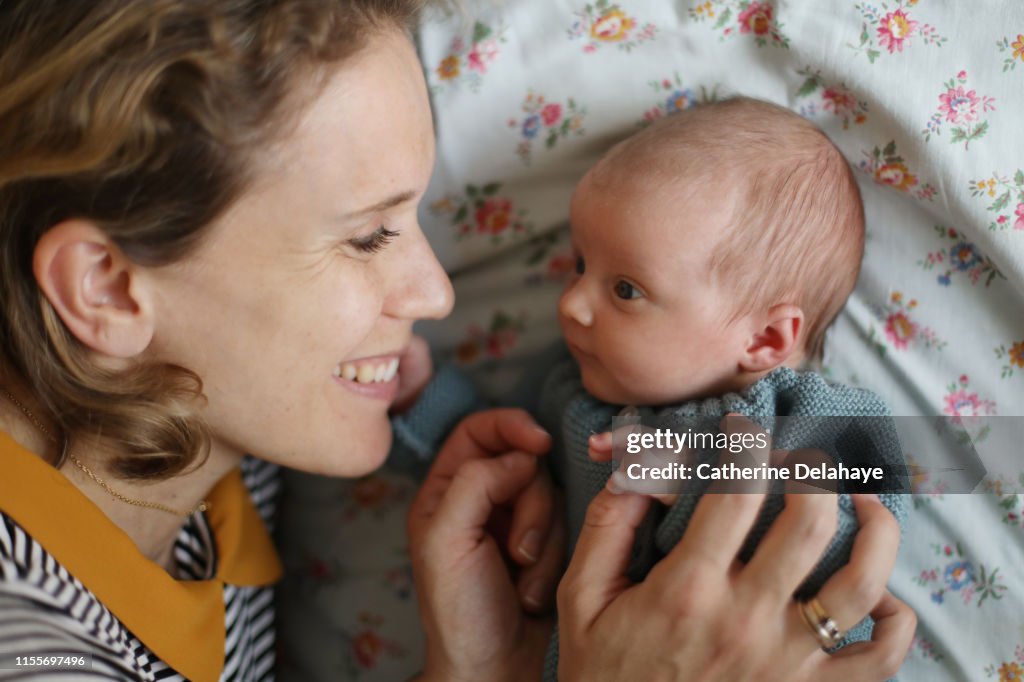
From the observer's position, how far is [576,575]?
1.27 meters

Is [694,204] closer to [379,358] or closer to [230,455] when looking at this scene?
[379,358]

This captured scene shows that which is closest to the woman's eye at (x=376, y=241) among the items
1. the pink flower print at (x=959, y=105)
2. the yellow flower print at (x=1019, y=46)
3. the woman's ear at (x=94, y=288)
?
the woman's ear at (x=94, y=288)

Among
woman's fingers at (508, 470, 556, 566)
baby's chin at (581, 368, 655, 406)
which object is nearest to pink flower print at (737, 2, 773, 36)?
baby's chin at (581, 368, 655, 406)

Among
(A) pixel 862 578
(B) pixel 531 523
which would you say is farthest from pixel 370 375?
(A) pixel 862 578

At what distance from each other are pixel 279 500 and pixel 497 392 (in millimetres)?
555

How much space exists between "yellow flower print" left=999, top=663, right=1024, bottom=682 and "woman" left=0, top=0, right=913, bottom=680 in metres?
0.35

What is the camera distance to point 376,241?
1.28 metres

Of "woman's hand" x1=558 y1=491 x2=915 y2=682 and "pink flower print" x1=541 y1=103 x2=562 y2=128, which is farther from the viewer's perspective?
"pink flower print" x1=541 y1=103 x2=562 y2=128

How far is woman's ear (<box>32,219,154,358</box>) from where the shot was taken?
44.1 inches

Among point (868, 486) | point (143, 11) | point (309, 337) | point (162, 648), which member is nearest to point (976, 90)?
point (868, 486)

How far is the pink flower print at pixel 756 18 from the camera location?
1466 mm

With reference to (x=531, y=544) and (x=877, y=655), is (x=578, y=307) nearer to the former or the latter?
(x=531, y=544)

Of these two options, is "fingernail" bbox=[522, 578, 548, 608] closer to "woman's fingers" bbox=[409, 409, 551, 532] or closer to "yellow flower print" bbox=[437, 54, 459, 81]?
"woman's fingers" bbox=[409, 409, 551, 532]

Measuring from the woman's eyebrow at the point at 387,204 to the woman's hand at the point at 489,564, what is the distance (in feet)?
1.58
